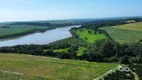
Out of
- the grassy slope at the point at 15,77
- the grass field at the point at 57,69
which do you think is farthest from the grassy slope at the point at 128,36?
the grassy slope at the point at 15,77

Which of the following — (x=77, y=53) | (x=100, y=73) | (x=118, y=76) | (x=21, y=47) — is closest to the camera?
(x=118, y=76)

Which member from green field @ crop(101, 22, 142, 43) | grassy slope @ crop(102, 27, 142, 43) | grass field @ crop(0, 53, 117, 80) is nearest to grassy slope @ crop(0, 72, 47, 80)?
grass field @ crop(0, 53, 117, 80)

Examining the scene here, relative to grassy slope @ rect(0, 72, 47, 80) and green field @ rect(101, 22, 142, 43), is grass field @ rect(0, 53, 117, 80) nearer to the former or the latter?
grassy slope @ rect(0, 72, 47, 80)

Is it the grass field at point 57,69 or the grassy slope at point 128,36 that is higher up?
the grassy slope at point 128,36

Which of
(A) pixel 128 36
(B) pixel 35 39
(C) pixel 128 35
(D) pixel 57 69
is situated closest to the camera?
(D) pixel 57 69

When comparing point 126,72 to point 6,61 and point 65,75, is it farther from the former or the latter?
point 6,61

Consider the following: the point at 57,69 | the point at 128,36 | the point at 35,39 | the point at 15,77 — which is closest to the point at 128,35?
the point at 128,36

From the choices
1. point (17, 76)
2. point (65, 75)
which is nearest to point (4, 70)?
point (17, 76)

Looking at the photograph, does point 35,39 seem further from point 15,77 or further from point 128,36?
point 15,77

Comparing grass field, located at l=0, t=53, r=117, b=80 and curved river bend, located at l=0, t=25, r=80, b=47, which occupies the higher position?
grass field, located at l=0, t=53, r=117, b=80

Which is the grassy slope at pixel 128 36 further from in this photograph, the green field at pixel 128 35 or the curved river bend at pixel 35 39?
the curved river bend at pixel 35 39

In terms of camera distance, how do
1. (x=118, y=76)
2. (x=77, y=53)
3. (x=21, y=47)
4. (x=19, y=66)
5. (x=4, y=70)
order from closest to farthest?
(x=118, y=76)
(x=4, y=70)
(x=19, y=66)
(x=77, y=53)
(x=21, y=47)
